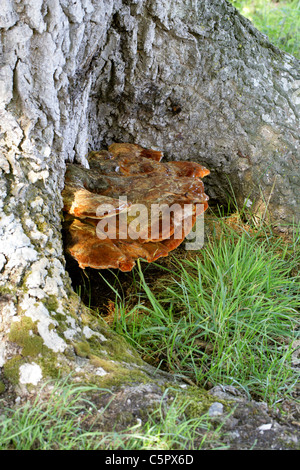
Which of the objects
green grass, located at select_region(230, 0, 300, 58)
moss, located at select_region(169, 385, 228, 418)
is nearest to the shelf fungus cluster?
moss, located at select_region(169, 385, 228, 418)

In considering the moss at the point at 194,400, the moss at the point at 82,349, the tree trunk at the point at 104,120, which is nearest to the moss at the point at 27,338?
the tree trunk at the point at 104,120

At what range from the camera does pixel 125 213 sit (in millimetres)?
2539

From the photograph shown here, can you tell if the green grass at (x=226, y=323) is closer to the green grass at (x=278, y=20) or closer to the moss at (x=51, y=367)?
the moss at (x=51, y=367)

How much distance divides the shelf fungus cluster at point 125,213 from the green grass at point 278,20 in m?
3.21

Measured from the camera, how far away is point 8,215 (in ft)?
7.21

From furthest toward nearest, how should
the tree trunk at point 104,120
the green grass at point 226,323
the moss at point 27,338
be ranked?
the green grass at point 226,323 < the tree trunk at point 104,120 < the moss at point 27,338

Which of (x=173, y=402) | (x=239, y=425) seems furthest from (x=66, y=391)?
(x=239, y=425)

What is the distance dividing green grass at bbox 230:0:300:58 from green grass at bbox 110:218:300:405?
10.2 ft

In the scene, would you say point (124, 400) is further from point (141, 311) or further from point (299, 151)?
point (299, 151)

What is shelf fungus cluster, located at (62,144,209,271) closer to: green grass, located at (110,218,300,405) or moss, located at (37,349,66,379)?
green grass, located at (110,218,300,405)

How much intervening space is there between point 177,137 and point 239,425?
238 centimetres

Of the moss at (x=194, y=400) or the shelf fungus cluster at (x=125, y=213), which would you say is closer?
the moss at (x=194, y=400)

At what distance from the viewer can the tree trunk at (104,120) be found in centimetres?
207

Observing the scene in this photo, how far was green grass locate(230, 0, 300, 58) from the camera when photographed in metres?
5.12
